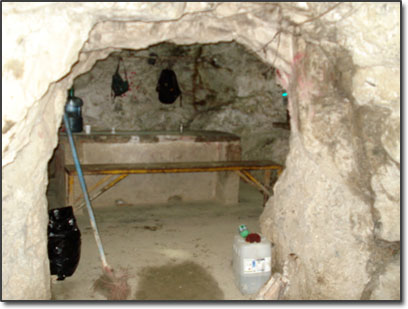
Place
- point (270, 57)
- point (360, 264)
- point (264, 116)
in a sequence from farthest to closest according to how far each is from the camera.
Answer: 1. point (264, 116)
2. point (270, 57)
3. point (360, 264)

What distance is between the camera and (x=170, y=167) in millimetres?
5578

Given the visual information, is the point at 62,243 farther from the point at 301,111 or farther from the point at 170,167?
the point at 301,111

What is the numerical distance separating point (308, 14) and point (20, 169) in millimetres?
2530

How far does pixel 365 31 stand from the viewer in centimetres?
250

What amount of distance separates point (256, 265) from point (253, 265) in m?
0.03

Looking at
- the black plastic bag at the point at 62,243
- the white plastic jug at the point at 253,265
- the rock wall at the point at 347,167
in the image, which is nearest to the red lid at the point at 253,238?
the white plastic jug at the point at 253,265

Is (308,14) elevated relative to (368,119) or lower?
elevated

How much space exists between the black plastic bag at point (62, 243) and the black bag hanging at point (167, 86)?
5542mm

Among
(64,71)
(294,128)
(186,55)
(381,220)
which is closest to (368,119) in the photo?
(381,220)

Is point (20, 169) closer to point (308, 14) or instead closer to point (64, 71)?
point (64, 71)

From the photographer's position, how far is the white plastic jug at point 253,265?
142 inches

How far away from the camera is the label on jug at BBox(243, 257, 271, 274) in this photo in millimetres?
3600

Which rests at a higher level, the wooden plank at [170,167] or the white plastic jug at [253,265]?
the wooden plank at [170,167]

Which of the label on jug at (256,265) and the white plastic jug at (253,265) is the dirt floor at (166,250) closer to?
the white plastic jug at (253,265)
